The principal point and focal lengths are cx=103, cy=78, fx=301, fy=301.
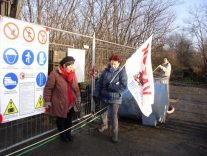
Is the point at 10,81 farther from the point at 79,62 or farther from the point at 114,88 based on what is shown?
the point at 79,62

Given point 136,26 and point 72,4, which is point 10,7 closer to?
point 72,4

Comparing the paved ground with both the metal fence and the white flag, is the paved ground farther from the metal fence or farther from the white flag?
the white flag

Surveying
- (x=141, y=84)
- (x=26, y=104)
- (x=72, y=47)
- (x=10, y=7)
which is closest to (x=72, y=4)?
(x=10, y=7)

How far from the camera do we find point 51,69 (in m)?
6.21

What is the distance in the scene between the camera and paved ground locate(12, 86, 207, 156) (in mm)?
5539

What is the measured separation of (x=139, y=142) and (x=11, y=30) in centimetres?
Answer: 340

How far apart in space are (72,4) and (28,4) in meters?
2.21

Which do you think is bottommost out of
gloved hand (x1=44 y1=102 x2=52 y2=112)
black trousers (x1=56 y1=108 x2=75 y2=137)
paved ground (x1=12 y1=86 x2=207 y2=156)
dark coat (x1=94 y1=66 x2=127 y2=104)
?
paved ground (x1=12 y1=86 x2=207 y2=156)

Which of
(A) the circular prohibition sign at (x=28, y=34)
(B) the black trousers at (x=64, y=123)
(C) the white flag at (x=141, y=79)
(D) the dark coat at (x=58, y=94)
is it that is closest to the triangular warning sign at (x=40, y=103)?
(D) the dark coat at (x=58, y=94)

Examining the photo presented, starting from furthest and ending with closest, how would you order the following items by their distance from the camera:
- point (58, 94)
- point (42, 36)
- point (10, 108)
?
point (58, 94) → point (42, 36) → point (10, 108)

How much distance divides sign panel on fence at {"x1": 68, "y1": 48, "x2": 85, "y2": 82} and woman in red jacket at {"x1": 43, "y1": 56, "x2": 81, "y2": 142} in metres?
1.03

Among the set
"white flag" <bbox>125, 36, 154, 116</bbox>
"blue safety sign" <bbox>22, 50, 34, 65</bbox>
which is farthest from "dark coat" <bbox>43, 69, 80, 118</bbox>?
"white flag" <bbox>125, 36, 154, 116</bbox>

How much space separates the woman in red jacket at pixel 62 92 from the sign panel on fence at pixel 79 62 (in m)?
1.03

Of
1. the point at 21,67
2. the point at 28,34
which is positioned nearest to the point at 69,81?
the point at 21,67
